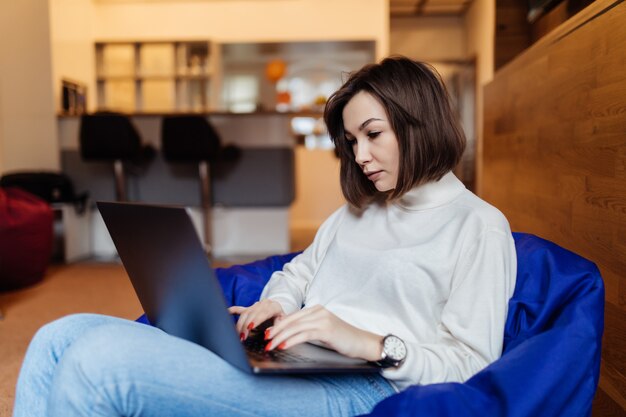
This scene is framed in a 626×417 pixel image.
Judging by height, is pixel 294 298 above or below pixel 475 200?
below

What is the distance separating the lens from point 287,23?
275 inches

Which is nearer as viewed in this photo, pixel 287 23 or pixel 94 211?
pixel 94 211

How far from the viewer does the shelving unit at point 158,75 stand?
691cm

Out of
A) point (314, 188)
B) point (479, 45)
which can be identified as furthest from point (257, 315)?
point (479, 45)

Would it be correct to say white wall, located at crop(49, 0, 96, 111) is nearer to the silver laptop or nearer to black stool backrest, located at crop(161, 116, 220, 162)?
black stool backrest, located at crop(161, 116, 220, 162)

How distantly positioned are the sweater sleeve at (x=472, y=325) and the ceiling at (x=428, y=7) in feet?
23.7

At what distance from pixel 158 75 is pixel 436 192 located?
6.37 metres

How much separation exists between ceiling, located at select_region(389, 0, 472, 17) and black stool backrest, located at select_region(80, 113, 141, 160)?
484cm

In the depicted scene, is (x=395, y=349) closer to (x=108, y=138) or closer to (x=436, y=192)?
(x=436, y=192)

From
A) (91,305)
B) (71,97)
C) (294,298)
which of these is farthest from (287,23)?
(294,298)

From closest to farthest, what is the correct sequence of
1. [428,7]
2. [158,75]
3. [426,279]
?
[426,279]
[158,75]
[428,7]

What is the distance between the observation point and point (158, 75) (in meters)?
6.89

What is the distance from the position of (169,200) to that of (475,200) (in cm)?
380

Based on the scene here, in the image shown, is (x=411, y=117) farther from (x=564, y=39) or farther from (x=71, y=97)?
(x=71, y=97)
